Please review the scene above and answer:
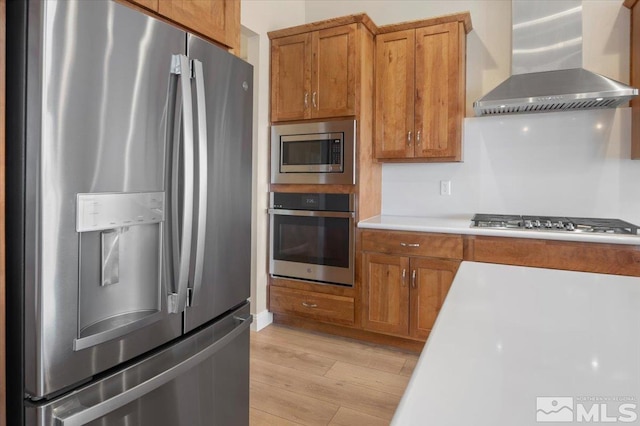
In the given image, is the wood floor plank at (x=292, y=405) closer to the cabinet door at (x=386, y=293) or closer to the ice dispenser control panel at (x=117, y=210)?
the cabinet door at (x=386, y=293)

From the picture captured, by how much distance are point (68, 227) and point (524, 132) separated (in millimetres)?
2959

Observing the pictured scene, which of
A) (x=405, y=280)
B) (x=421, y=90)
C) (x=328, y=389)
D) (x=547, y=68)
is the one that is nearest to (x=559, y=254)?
(x=405, y=280)

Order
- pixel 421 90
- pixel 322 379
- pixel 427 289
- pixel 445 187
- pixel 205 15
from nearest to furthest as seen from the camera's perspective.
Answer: pixel 205 15
pixel 322 379
pixel 427 289
pixel 421 90
pixel 445 187

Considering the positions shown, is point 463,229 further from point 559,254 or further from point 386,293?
point 386,293

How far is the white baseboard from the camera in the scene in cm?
310

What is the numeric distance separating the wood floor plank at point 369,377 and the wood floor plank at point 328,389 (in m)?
0.04

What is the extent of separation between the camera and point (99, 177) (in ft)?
3.23

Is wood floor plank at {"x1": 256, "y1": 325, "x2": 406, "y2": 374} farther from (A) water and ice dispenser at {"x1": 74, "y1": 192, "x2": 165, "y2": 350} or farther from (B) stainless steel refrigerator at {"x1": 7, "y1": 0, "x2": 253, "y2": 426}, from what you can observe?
(A) water and ice dispenser at {"x1": 74, "y1": 192, "x2": 165, "y2": 350}

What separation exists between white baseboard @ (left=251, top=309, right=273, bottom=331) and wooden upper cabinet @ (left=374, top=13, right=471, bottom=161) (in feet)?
5.27

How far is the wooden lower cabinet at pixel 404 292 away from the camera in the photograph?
2633 millimetres

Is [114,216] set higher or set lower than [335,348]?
higher

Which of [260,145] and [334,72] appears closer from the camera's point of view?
[334,72]

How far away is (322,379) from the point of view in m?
2.38

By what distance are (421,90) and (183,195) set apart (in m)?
2.25
